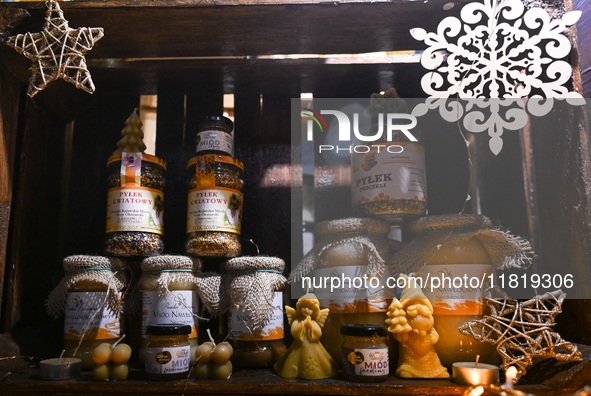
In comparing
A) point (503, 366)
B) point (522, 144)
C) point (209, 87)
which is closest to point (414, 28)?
point (522, 144)

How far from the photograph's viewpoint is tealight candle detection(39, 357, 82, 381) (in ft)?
2.39

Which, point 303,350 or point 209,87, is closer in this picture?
point 303,350

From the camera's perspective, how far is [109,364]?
74cm

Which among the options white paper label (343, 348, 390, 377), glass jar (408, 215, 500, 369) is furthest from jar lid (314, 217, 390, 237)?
white paper label (343, 348, 390, 377)

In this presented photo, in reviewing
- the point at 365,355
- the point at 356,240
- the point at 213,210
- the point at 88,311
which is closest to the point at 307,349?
the point at 365,355

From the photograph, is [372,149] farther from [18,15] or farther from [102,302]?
[18,15]

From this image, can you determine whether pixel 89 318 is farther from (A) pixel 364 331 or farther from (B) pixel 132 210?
(A) pixel 364 331

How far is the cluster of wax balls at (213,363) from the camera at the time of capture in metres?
0.73

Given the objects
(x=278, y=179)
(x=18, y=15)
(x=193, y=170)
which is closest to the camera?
(x=18, y=15)

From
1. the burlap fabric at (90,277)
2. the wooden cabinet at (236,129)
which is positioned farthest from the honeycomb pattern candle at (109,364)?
the wooden cabinet at (236,129)

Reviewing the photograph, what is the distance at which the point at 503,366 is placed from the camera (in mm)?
710

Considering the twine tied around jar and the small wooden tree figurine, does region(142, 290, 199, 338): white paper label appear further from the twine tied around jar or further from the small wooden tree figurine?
the small wooden tree figurine

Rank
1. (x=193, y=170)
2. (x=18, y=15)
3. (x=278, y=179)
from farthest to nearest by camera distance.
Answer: (x=278, y=179)
(x=193, y=170)
(x=18, y=15)

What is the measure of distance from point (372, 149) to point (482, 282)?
1.06 ft
